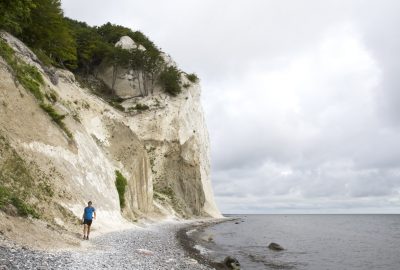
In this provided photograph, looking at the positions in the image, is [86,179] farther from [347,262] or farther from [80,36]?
[80,36]

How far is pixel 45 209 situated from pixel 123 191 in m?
18.6

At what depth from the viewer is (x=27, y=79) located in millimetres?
29250

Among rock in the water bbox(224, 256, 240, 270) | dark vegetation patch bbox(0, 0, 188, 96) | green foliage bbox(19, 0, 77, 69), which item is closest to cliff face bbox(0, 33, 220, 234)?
dark vegetation patch bbox(0, 0, 188, 96)

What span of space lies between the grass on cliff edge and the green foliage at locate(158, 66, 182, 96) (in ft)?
135

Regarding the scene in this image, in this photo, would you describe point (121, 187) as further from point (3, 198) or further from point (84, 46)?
point (84, 46)

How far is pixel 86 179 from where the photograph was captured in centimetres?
2952

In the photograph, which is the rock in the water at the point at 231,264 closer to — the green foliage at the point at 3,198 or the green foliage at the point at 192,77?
the green foliage at the point at 3,198

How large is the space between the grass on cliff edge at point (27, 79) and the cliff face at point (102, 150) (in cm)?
69

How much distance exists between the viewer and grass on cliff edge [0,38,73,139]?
91.4 feet

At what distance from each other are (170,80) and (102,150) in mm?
32267

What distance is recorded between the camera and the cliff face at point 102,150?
23500 millimetres

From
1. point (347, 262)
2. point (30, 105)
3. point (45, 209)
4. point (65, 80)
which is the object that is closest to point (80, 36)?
point (65, 80)

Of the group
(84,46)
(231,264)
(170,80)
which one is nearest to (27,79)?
(231,264)

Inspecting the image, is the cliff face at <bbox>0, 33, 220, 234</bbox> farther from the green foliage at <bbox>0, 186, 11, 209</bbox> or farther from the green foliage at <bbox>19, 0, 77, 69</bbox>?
the green foliage at <bbox>19, 0, 77, 69</bbox>
